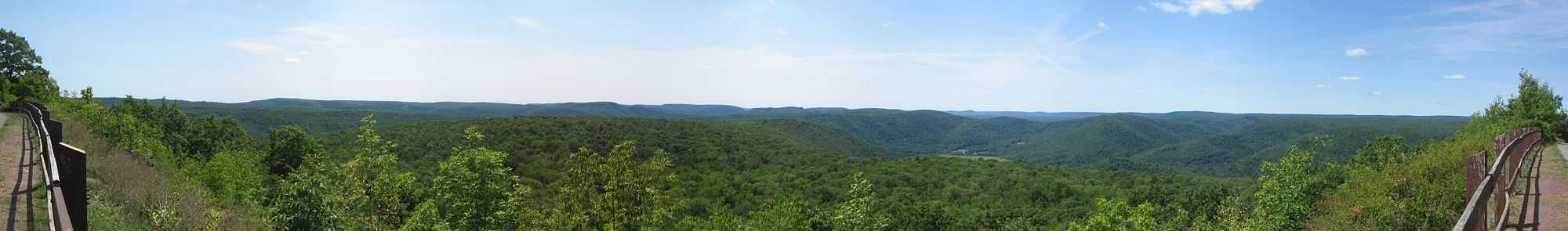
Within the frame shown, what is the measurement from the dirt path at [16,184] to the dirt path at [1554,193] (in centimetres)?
1715

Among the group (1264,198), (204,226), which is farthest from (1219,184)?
(204,226)

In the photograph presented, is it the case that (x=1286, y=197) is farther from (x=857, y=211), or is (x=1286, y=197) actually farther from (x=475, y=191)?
(x=475, y=191)

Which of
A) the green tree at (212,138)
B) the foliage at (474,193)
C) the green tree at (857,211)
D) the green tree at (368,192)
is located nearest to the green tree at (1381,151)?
the green tree at (857,211)

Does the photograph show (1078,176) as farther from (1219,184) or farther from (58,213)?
(58,213)

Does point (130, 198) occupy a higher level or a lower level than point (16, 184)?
lower

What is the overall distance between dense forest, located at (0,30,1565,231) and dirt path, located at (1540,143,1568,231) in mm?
1358

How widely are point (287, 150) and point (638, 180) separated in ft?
139

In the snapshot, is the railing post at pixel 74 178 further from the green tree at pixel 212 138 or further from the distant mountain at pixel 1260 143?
the distant mountain at pixel 1260 143

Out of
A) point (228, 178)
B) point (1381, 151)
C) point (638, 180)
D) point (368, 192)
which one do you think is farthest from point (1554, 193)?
point (1381, 151)

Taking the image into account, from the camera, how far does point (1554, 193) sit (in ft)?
34.7

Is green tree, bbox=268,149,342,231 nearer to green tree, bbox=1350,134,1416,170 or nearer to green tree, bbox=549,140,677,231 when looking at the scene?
green tree, bbox=549,140,677,231

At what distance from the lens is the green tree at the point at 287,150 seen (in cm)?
4491

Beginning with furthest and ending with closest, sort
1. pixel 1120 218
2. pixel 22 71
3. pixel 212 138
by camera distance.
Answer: pixel 212 138 → pixel 22 71 → pixel 1120 218

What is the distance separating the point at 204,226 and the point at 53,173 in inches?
247
